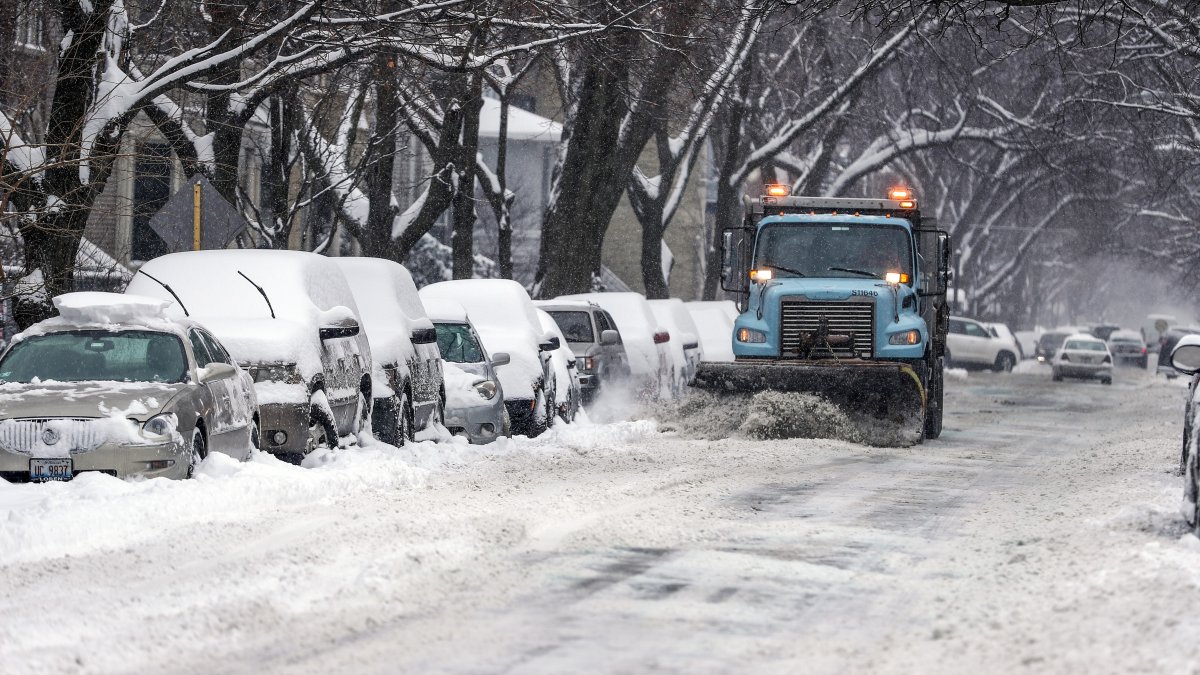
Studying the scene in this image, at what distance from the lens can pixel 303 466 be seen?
1357 centimetres

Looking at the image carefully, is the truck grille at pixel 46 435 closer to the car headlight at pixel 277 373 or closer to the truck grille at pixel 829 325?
the car headlight at pixel 277 373

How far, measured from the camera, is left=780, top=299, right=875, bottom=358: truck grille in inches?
750

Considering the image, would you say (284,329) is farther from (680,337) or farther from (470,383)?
(680,337)

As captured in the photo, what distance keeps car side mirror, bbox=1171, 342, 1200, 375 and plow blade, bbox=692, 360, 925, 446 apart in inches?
280

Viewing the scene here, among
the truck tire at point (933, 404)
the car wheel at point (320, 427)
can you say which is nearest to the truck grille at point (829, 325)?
the truck tire at point (933, 404)

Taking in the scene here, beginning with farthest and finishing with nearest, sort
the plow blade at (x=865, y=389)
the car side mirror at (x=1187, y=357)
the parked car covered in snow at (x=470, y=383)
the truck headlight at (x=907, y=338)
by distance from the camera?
the truck headlight at (x=907, y=338) < the plow blade at (x=865, y=389) < the parked car covered in snow at (x=470, y=383) < the car side mirror at (x=1187, y=357)

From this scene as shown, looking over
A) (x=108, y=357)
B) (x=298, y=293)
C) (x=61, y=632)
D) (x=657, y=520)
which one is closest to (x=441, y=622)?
(x=61, y=632)

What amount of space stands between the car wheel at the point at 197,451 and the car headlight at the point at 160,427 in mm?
259

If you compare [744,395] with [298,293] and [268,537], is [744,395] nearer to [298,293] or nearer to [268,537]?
[298,293]

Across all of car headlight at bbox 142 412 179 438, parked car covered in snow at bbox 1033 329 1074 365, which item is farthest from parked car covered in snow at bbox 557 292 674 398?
parked car covered in snow at bbox 1033 329 1074 365

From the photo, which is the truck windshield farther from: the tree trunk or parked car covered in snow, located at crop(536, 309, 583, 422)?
the tree trunk

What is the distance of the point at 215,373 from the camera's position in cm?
1228

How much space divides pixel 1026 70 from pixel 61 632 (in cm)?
4466

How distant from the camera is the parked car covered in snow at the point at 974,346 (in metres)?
53.9
